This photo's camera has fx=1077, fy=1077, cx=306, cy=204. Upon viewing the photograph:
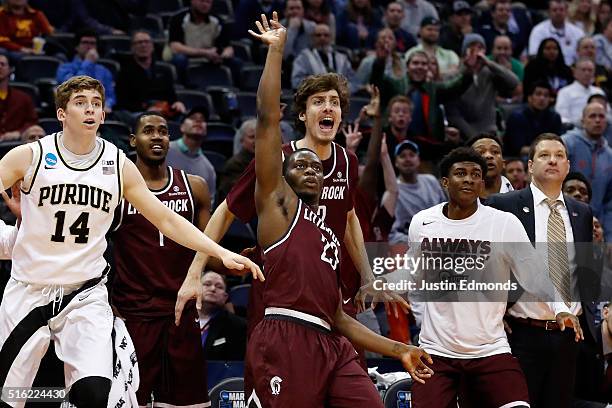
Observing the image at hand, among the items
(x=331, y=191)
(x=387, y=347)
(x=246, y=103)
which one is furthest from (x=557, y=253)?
(x=246, y=103)

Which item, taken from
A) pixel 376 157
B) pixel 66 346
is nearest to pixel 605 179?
pixel 376 157

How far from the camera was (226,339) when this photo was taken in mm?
9008

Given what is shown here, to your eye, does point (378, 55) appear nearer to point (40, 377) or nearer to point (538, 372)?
point (538, 372)

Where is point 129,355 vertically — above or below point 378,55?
below

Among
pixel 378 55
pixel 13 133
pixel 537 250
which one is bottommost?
pixel 537 250

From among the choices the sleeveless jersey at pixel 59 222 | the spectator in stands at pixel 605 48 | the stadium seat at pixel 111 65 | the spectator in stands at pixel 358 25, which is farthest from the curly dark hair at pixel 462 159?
the spectator in stands at pixel 605 48

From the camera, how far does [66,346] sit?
20.0 ft

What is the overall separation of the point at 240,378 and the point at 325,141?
217cm

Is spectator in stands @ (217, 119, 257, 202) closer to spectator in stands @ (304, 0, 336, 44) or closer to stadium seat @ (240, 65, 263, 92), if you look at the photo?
stadium seat @ (240, 65, 263, 92)

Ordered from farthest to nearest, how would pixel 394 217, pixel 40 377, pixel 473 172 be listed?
pixel 394 217 → pixel 473 172 → pixel 40 377

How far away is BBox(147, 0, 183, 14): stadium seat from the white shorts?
10.4 meters

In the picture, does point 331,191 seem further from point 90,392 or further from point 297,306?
point 90,392

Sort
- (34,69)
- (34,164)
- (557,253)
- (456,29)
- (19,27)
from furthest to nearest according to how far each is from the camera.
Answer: (456,29)
(19,27)
(34,69)
(557,253)
(34,164)

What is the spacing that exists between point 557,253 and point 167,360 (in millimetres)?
2885
